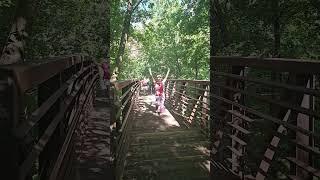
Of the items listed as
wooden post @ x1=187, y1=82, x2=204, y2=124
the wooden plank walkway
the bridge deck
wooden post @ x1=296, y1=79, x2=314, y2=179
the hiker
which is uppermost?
the hiker

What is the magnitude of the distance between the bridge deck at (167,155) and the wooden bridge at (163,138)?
2cm

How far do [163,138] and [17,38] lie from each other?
424 cm

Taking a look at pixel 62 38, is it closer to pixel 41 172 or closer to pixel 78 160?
pixel 78 160

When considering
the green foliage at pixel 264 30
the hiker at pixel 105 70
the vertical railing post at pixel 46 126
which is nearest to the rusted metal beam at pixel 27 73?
the vertical railing post at pixel 46 126

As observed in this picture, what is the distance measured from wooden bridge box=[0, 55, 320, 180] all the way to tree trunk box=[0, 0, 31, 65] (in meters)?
0.87

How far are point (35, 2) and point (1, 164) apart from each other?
726 centimetres

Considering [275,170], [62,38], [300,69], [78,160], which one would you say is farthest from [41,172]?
[62,38]

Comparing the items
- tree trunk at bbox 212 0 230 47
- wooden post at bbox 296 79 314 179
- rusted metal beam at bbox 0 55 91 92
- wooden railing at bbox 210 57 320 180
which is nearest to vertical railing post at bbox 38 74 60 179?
rusted metal beam at bbox 0 55 91 92

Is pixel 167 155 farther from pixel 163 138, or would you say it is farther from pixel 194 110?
pixel 194 110

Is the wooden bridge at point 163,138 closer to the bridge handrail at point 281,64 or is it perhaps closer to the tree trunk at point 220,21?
the bridge handrail at point 281,64

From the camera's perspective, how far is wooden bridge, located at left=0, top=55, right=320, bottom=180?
4.29 ft

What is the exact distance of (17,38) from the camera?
7.00 meters

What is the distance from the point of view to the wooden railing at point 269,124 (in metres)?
2.68

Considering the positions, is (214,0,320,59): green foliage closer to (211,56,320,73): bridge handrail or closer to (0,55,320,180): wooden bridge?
(0,55,320,180): wooden bridge
